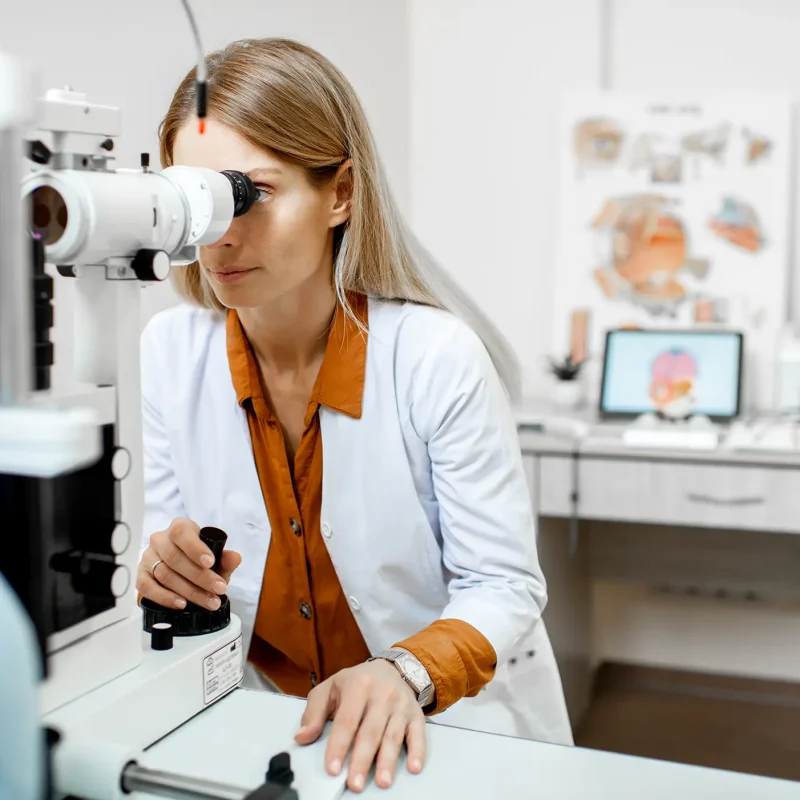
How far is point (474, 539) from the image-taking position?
1201 mm

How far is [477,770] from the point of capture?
2.56ft

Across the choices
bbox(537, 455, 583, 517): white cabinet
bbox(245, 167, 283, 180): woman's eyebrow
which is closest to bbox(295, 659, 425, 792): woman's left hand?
bbox(245, 167, 283, 180): woman's eyebrow

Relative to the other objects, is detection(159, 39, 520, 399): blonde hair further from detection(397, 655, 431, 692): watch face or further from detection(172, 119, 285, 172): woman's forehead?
detection(397, 655, 431, 692): watch face

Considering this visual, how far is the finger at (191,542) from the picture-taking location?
3.20 ft

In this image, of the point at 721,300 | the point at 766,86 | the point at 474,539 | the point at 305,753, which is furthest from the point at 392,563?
the point at 766,86

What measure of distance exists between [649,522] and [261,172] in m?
1.88

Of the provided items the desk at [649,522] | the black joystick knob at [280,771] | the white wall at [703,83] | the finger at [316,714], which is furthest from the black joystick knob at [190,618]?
the white wall at [703,83]

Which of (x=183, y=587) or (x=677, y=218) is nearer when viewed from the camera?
(x=183, y=587)

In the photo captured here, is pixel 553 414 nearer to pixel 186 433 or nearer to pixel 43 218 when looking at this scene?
pixel 186 433

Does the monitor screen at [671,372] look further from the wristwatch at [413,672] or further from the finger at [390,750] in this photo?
the finger at [390,750]

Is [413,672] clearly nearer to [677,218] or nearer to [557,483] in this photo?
[557,483]

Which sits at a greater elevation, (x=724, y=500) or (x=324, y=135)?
(x=324, y=135)

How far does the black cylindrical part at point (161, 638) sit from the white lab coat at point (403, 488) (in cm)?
33

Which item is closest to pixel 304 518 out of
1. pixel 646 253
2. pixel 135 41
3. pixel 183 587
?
pixel 183 587
